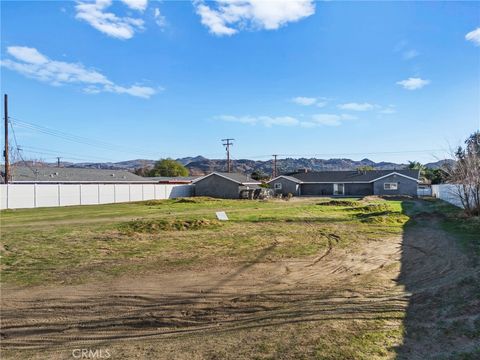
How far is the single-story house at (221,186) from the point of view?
47.8 metres

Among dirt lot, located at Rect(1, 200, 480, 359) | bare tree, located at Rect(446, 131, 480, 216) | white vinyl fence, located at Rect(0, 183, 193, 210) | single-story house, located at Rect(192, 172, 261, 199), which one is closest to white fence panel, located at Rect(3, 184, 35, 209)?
white vinyl fence, located at Rect(0, 183, 193, 210)

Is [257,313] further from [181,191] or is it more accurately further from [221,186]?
[181,191]

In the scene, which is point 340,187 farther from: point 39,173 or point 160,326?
point 160,326

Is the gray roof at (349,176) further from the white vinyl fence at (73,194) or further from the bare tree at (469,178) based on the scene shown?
the bare tree at (469,178)

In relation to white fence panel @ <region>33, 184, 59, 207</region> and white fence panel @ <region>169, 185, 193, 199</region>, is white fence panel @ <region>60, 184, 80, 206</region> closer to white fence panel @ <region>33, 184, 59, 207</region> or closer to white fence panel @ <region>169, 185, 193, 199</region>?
white fence panel @ <region>33, 184, 59, 207</region>

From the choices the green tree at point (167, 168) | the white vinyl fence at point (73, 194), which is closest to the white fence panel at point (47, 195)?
the white vinyl fence at point (73, 194)

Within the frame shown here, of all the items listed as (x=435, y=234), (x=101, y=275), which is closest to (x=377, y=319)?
(x=101, y=275)

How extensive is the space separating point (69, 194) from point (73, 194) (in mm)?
431

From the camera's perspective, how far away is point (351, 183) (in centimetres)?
5328

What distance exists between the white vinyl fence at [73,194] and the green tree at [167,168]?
120ft

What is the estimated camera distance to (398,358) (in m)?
4.73

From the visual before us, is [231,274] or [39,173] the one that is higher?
[39,173]

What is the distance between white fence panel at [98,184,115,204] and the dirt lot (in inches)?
1202

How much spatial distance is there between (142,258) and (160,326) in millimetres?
5150
